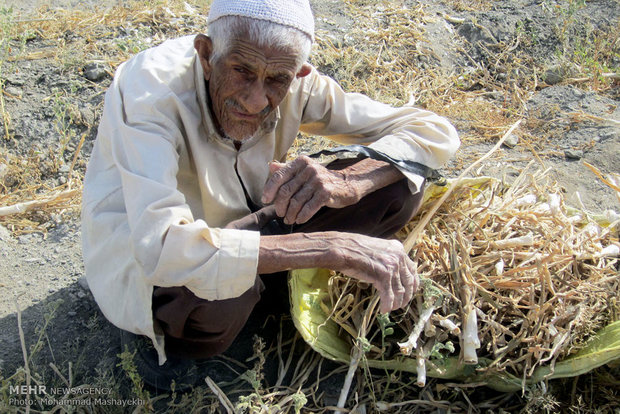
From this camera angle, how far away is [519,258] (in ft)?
9.05

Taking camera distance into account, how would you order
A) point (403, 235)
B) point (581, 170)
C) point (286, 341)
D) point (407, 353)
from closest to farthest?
point (407, 353) → point (286, 341) → point (403, 235) → point (581, 170)

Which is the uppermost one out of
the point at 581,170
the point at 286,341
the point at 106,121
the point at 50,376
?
the point at 106,121

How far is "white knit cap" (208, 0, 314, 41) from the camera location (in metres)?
2.09

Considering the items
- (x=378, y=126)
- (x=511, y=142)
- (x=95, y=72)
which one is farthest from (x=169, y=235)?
(x=511, y=142)

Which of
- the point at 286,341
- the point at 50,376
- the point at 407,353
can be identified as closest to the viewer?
the point at 407,353

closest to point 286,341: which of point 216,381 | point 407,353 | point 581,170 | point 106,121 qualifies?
point 216,381

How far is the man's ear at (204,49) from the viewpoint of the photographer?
2.19 metres

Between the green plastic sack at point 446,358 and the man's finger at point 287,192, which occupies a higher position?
the man's finger at point 287,192

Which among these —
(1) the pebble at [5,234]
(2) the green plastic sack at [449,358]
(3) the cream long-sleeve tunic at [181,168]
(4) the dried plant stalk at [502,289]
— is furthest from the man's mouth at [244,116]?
(1) the pebble at [5,234]

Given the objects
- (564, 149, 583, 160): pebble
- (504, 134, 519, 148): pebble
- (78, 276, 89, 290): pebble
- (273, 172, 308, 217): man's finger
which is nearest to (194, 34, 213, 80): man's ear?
(273, 172, 308, 217): man's finger

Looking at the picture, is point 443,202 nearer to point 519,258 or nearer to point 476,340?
point 519,258

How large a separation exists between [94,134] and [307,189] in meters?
2.11

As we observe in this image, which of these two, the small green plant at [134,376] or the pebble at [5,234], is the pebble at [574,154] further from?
the pebble at [5,234]

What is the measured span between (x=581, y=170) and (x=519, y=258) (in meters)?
1.49
